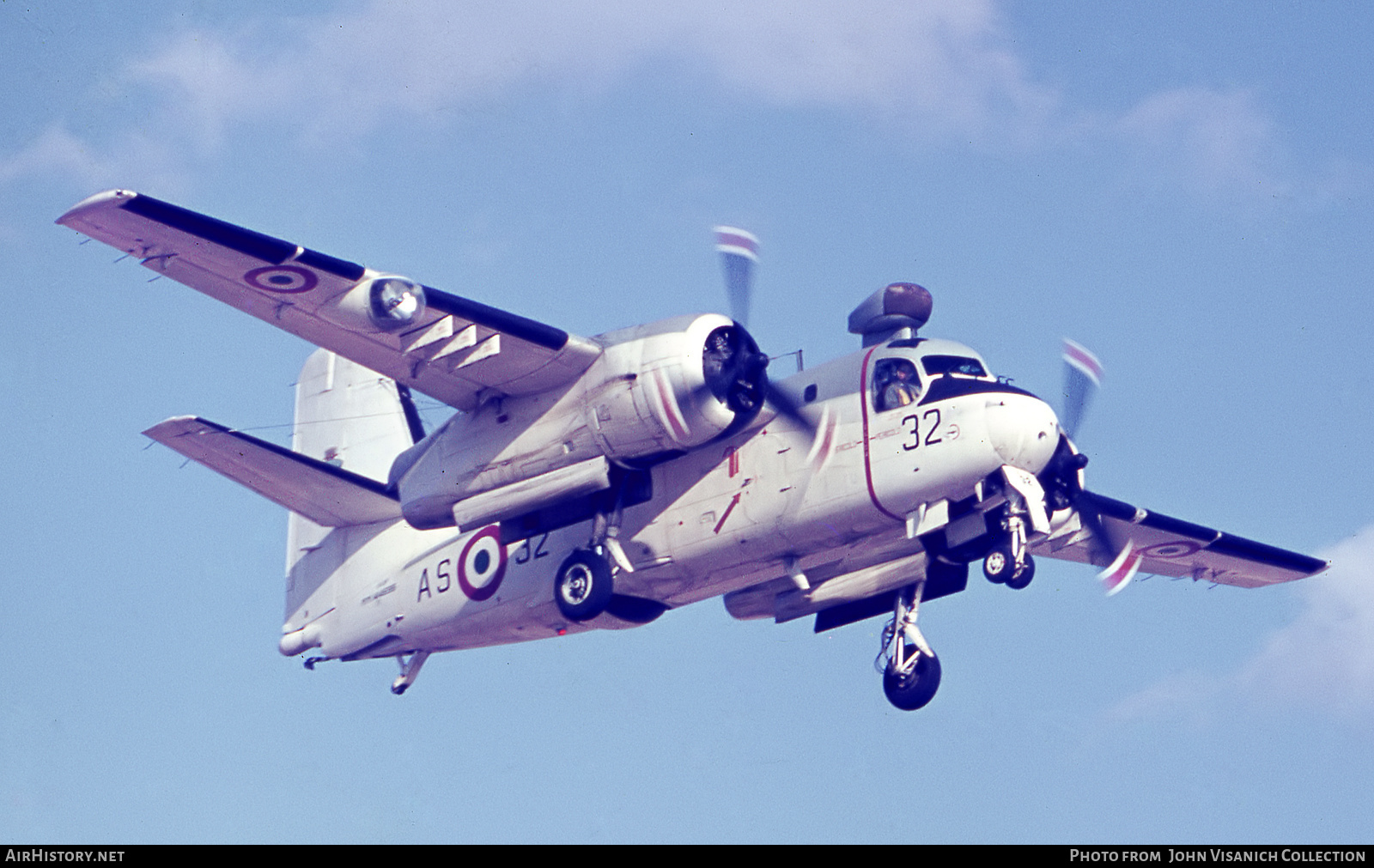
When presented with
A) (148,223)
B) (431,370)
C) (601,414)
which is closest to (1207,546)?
(601,414)

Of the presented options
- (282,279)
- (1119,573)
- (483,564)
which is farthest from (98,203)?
(1119,573)

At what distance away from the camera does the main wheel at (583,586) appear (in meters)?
21.8

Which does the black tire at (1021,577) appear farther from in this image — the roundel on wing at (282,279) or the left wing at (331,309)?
the roundel on wing at (282,279)

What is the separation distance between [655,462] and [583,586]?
1.73m

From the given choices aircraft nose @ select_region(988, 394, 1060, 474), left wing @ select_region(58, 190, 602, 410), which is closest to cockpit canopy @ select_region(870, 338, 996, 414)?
aircraft nose @ select_region(988, 394, 1060, 474)

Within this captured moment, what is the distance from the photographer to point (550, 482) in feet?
71.8

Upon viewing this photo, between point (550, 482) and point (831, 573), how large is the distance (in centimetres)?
398

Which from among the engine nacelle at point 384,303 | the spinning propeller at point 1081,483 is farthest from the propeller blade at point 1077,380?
the engine nacelle at point 384,303

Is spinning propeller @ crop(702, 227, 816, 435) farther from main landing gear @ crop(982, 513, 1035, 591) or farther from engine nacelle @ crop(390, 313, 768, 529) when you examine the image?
main landing gear @ crop(982, 513, 1035, 591)

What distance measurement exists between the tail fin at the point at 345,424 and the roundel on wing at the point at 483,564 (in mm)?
3528

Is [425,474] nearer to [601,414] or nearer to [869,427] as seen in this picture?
[601,414]

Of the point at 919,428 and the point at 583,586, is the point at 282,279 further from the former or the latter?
the point at 919,428

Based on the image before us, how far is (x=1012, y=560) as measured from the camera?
816 inches

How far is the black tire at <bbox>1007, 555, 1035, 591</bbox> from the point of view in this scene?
68.1 ft
